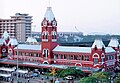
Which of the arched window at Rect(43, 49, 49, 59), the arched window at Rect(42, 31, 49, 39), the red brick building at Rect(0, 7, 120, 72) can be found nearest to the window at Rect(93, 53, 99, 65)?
the red brick building at Rect(0, 7, 120, 72)

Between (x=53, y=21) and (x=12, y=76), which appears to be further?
(x=53, y=21)

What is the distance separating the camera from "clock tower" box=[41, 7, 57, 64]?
28188mm

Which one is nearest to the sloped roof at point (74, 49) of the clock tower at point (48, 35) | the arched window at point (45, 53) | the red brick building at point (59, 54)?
the red brick building at point (59, 54)

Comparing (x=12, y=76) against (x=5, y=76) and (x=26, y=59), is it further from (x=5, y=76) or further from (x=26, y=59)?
(x=26, y=59)

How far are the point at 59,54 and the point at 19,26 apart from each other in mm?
27515

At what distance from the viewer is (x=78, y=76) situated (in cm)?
2308

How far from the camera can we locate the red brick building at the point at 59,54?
25625 millimetres

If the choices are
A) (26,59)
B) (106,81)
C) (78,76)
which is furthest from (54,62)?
(106,81)

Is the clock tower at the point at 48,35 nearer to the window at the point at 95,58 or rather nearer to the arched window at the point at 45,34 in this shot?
the arched window at the point at 45,34

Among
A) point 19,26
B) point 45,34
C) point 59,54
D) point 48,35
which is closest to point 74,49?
point 59,54

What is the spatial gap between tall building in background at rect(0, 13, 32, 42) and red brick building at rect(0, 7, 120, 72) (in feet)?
73.7

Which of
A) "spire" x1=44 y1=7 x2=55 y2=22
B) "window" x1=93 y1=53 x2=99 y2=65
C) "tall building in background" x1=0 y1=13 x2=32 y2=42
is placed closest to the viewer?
"window" x1=93 y1=53 x2=99 y2=65

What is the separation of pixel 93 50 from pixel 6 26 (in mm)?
32980

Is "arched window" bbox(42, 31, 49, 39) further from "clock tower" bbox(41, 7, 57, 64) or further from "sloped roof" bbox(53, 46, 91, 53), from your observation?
"sloped roof" bbox(53, 46, 91, 53)
